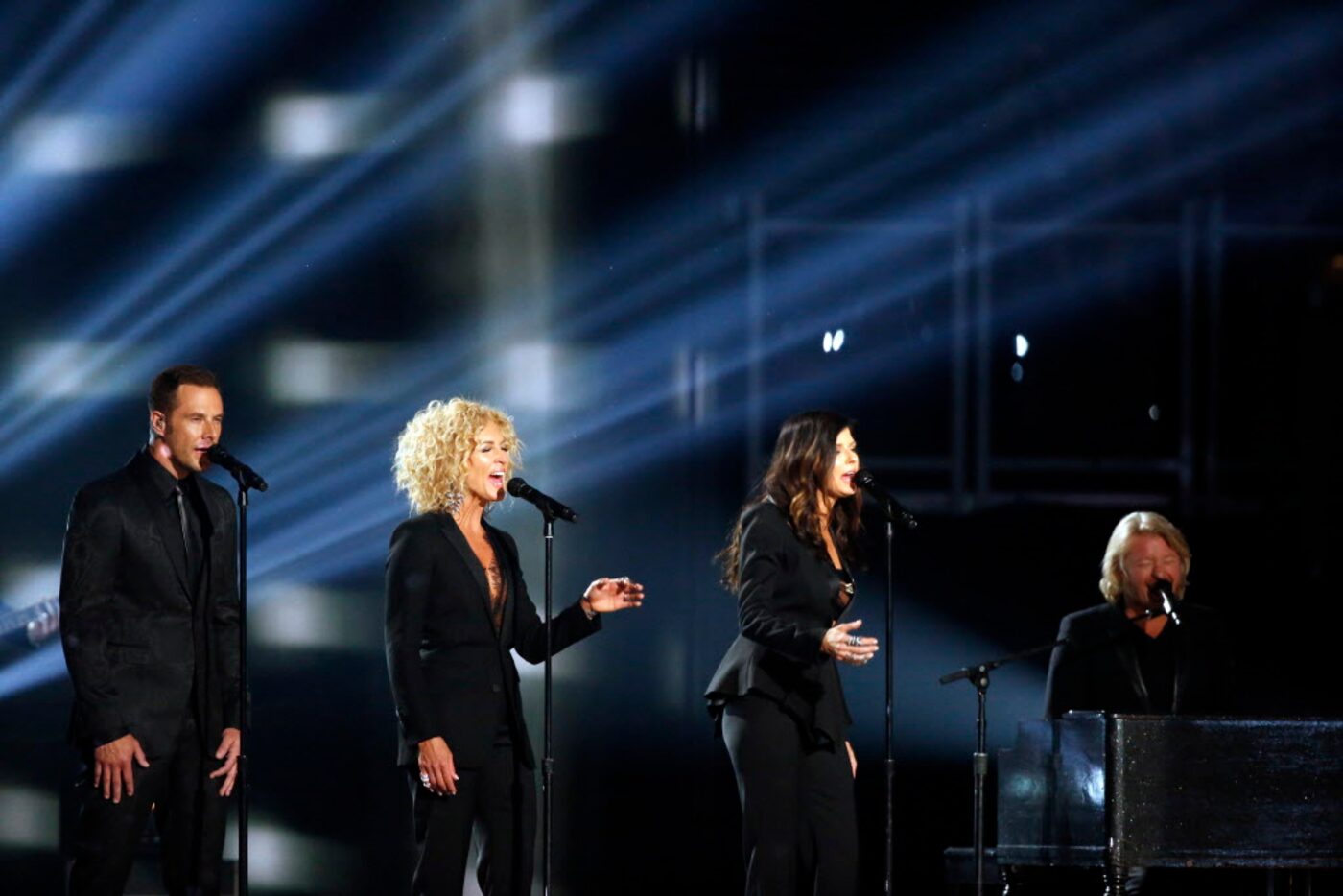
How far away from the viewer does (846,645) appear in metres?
4.41

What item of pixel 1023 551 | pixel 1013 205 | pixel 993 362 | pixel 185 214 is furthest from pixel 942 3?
pixel 185 214

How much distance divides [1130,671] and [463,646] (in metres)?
2.08

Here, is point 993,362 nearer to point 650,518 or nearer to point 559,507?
point 650,518

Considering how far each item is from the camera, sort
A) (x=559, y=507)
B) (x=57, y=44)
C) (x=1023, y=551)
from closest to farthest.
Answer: (x=559, y=507)
(x=57, y=44)
(x=1023, y=551)

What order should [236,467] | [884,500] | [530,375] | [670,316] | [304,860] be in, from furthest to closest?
[670,316] < [530,375] < [304,860] < [884,500] < [236,467]

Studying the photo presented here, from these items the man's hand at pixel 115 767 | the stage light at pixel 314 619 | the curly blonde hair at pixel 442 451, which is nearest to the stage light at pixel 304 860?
the stage light at pixel 314 619

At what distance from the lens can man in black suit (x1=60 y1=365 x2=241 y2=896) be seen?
169 inches

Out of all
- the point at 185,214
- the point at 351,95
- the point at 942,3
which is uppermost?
the point at 942,3

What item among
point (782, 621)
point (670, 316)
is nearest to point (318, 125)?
point (670, 316)

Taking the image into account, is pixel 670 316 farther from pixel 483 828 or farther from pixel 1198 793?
pixel 1198 793

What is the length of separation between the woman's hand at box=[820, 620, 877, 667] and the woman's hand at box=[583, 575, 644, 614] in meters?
0.49

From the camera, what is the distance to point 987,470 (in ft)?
22.6

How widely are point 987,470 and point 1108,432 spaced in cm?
46

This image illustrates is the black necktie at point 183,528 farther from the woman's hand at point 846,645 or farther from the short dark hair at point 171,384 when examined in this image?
the woman's hand at point 846,645
